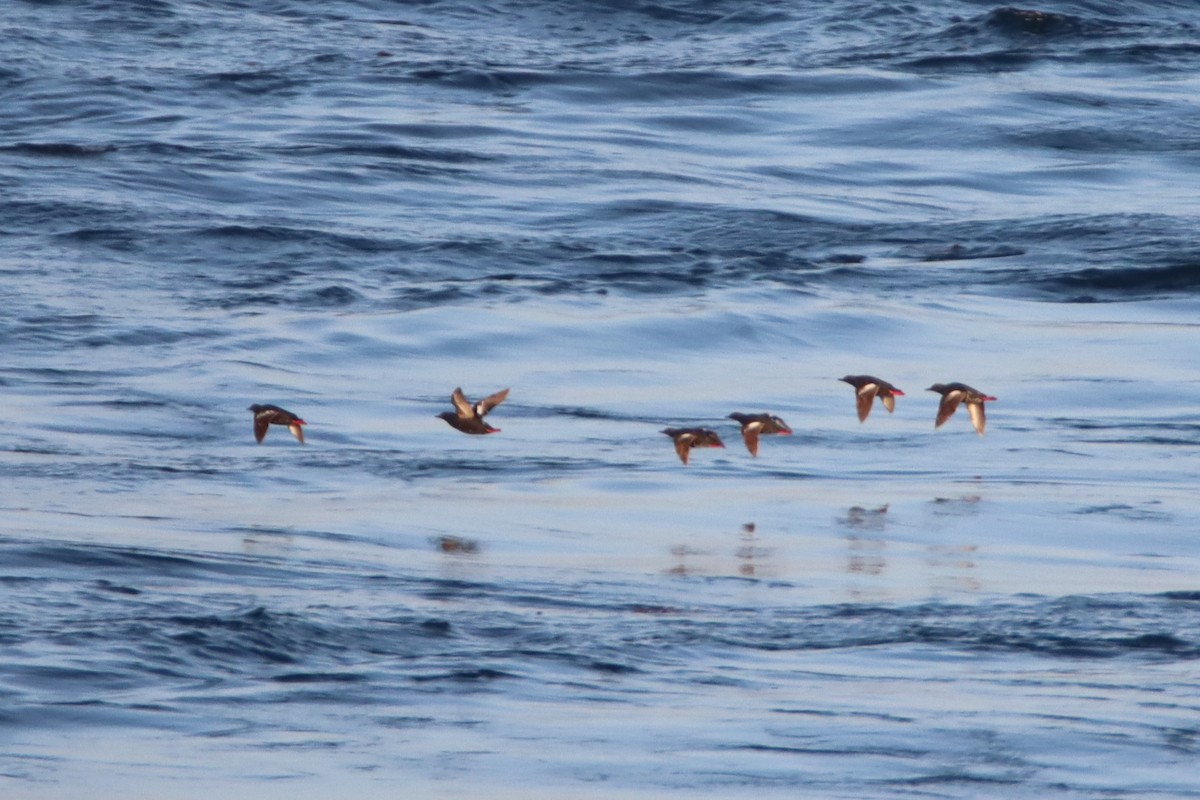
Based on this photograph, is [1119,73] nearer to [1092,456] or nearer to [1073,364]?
A: [1073,364]

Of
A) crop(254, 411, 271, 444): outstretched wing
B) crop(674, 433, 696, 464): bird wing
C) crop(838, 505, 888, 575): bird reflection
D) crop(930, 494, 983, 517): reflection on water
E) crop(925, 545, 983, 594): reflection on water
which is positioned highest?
crop(254, 411, 271, 444): outstretched wing

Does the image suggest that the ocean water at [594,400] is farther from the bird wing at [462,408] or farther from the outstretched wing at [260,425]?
the bird wing at [462,408]

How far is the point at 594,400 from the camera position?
1478 cm

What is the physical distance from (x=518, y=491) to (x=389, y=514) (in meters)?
0.98

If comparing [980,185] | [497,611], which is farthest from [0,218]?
[497,611]

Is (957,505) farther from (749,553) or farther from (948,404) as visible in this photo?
(749,553)

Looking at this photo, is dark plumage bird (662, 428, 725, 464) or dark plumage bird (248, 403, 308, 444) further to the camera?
dark plumage bird (248, 403, 308, 444)

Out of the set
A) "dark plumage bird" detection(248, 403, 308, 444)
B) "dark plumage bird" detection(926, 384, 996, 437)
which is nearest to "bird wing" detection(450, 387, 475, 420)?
"dark plumage bird" detection(248, 403, 308, 444)

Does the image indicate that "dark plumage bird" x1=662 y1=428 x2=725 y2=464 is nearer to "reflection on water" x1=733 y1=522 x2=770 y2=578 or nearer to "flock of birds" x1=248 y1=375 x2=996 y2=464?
"flock of birds" x1=248 y1=375 x2=996 y2=464

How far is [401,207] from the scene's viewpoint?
72.1 feet

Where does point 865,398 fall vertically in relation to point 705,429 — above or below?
above

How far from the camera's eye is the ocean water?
8023 mm

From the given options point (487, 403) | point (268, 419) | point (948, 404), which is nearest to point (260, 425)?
point (268, 419)

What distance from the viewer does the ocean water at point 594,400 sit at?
8.02 meters
